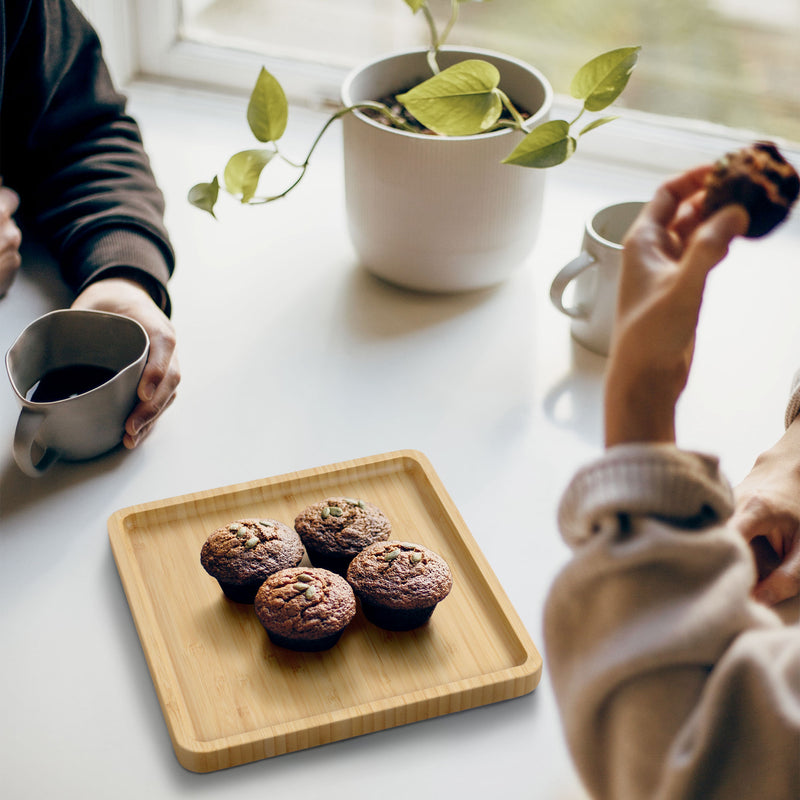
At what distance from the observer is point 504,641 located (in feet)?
2.48

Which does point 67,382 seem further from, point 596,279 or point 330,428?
point 596,279

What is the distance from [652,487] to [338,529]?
1.25 feet

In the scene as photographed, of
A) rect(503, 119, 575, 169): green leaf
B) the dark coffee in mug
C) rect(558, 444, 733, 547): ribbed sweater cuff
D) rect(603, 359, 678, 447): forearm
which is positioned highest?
rect(603, 359, 678, 447): forearm

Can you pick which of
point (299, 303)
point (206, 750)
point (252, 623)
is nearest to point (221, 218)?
point (299, 303)

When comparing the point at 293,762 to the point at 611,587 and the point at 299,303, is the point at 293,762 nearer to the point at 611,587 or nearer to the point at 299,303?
the point at 611,587

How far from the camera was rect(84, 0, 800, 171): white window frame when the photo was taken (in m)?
1.47

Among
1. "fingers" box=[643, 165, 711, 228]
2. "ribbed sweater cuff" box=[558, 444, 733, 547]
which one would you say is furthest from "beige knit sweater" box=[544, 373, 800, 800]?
"fingers" box=[643, 165, 711, 228]

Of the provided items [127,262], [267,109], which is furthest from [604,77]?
[127,262]

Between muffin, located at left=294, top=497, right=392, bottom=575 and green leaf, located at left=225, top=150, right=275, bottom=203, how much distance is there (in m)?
0.37

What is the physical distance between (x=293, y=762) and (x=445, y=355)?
541 millimetres

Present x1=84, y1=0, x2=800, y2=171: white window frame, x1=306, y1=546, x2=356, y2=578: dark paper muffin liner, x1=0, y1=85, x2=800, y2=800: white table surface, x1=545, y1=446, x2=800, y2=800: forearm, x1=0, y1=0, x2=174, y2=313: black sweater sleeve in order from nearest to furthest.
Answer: x1=545, y1=446, x2=800, y2=800: forearm < x1=0, y1=85, x2=800, y2=800: white table surface < x1=306, y1=546, x2=356, y2=578: dark paper muffin liner < x1=0, y1=0, x2=174, y2=313: black sweater sleeve < x1=84, y1=0, x2=800, y2=171: white window frame

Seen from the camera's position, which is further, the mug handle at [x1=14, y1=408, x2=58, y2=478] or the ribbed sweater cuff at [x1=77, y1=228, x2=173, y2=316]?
the ribbed sweater cuff at [x1=77, y1=228, x2=173, y2=316]

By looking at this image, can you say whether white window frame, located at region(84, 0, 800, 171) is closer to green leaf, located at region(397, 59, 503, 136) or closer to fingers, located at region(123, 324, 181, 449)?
green leaf, located at region(397, 59, 503, 136)

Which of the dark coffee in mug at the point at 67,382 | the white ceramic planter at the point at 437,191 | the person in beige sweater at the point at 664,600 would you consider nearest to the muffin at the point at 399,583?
the person in beige sweater at the point at 664,600
